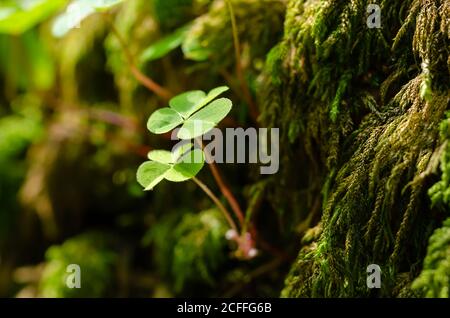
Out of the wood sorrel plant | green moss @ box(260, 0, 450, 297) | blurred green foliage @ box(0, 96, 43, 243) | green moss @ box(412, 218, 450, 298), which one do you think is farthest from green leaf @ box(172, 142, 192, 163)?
blurred green foliage @ box(0, 96, 43, 243)

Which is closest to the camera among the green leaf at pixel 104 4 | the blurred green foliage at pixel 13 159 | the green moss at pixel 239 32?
the green leaf at pixel 104 4

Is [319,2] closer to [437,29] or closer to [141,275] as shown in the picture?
[437,29]

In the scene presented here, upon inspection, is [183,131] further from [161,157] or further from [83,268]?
[83,268]

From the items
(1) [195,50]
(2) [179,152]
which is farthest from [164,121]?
(1) [195,50]

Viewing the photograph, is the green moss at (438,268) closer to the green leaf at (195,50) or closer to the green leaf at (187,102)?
the green leaf at (187,102)

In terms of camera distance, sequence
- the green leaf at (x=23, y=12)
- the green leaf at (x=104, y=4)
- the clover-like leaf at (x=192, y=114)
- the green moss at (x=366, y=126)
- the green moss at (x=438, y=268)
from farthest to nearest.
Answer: the green leaf at (x=23, y=12) → the green leaf at (x=104, y=4) → the clover-like leaf at (x=192, y=114) → the green moss at (x=366, y=126) → the green moss at (x=438, y=268)

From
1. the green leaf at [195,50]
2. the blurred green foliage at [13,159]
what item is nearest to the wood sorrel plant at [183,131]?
the green leaf at [195,50]
